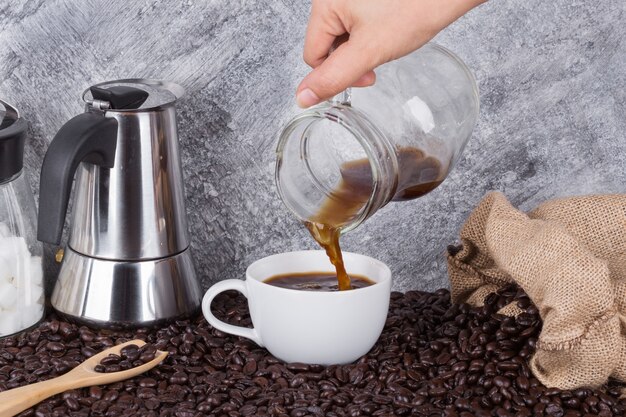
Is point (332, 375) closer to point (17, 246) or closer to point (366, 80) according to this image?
point (366, 80)

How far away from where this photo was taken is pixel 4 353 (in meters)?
1.15

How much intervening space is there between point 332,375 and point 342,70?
382 millimetres

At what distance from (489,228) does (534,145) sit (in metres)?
0.24

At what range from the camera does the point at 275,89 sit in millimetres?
1356

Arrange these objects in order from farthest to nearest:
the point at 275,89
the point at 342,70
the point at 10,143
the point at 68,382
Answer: the point at 275,89, the point at 10,143, the point at 68,382, the point at 342,70

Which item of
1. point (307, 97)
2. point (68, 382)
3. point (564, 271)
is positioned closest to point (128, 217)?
point (68, 382)

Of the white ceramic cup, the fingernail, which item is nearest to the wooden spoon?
the white ceramic cup

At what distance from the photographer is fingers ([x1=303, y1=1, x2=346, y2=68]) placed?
3.33 feet

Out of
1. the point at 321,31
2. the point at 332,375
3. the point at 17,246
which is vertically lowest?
the point at 332,375

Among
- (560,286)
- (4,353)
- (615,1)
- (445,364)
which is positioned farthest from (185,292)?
(615,1)

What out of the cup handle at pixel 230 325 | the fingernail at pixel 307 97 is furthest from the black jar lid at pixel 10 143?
the fingernail at pixel 307 97

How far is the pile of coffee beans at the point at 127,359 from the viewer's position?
109 centimetres

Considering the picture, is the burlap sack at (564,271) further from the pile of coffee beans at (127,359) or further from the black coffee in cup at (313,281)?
the pile of coffee beans at (127,359)

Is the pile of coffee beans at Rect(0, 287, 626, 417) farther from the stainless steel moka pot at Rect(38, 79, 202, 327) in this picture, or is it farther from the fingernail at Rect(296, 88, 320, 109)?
the fingernail at Rect(296, 88, 320, 109)
